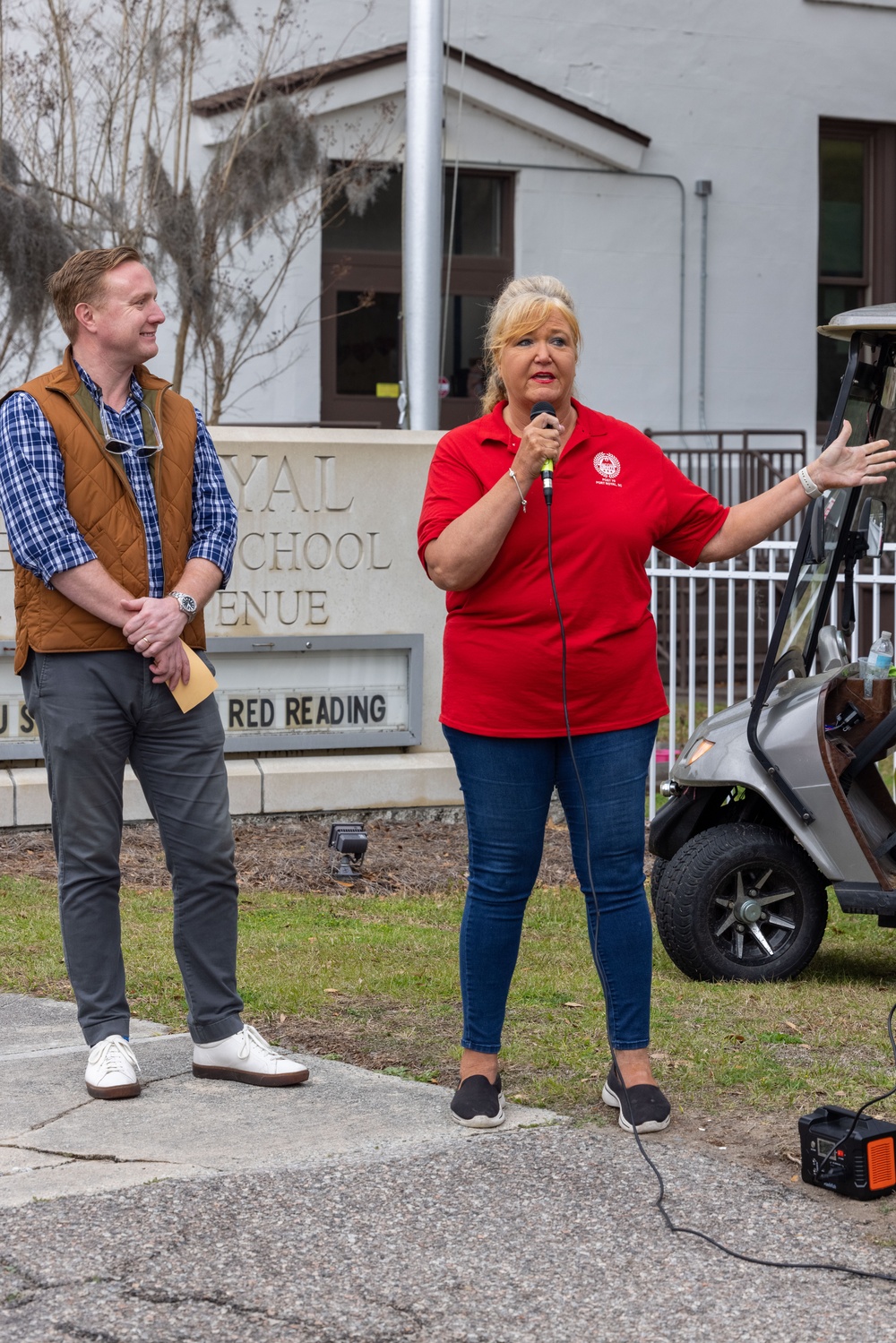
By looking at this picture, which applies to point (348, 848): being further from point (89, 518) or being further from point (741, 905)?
point (89, 518)

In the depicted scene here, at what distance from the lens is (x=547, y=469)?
12.6ft

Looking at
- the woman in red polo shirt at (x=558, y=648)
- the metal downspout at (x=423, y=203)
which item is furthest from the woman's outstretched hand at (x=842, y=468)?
the metal downspout at (x=423, y=203)

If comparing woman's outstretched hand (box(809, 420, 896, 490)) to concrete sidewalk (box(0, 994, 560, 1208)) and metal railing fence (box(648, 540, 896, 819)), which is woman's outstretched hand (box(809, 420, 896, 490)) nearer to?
concrete sidewalk (box(0, 994, 560, 1208))

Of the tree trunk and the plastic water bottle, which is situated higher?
the tree trunk

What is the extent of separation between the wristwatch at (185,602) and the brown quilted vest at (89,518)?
0.21ft

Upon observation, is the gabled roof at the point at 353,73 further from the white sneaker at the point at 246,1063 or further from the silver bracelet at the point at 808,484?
the white sneaker at the point at 246,1063

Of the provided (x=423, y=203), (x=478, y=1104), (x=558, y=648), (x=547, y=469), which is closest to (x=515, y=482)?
(x=547, y=469)

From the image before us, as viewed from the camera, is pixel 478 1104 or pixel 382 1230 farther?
pixel 478 1104

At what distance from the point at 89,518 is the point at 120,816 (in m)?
0.77

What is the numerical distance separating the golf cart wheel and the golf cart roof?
1668 millimetres

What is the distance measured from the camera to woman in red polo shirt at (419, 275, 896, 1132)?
4.03 m

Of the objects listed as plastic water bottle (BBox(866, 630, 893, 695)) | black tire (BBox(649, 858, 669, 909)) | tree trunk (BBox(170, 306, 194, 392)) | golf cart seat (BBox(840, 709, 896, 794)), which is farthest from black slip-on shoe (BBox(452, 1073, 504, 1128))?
tree trunk (BBox(170, 306, 194, 392))

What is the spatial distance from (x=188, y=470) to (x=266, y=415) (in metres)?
10.9

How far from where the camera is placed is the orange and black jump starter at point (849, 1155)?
3721 millimetres
